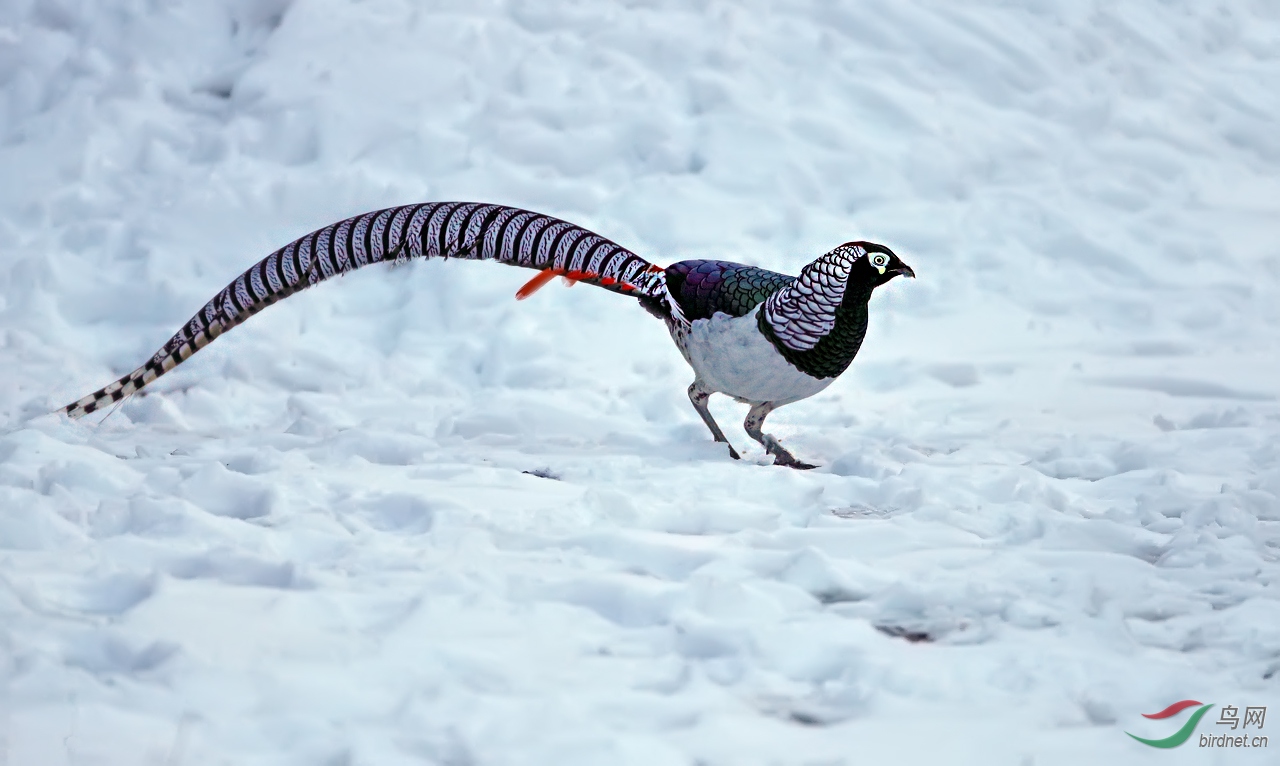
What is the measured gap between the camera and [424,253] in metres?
4.55

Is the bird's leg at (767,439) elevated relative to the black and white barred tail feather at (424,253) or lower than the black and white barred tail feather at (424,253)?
lower

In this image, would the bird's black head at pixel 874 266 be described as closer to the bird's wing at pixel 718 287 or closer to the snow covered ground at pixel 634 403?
the bird's wing at pixel 718 287

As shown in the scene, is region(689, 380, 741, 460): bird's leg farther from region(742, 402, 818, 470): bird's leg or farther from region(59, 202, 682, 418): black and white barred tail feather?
region(59, 202, 682, 418): black and white barred tail feather

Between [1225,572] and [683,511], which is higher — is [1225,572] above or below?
below

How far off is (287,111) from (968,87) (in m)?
3.78

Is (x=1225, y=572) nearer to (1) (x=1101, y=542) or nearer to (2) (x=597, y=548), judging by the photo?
(1) (x=1101, y=542)

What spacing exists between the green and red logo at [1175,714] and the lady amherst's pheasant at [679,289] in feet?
5.69

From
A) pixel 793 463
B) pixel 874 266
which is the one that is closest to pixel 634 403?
pixel 793 463

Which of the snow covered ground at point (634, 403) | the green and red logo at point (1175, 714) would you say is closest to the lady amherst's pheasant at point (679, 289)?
the snow covered ground at point (634, 403)

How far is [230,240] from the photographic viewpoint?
20.6ft

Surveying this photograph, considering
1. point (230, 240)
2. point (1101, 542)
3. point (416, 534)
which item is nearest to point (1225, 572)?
point (1101, 542)

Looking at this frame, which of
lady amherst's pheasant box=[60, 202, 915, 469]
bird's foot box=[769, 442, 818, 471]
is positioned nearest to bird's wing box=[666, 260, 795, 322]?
lady amherst's pheasant box=[60, 202, 915, 469]

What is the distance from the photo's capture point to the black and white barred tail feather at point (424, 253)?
4480 mm

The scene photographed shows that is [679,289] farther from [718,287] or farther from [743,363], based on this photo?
[743,363]
